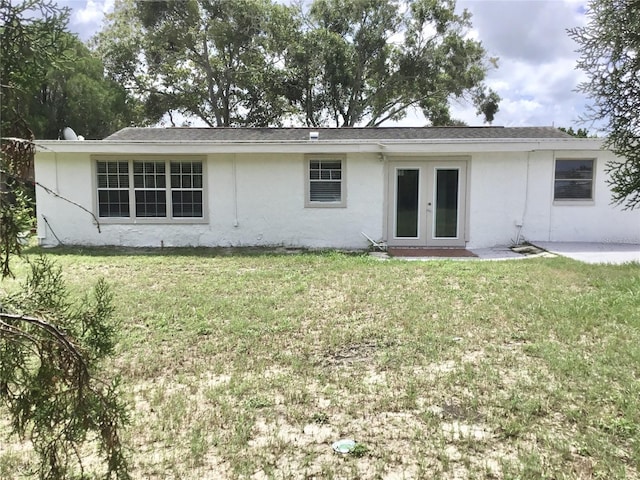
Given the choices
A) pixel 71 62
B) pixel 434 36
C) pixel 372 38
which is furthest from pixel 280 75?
pixel 71 62

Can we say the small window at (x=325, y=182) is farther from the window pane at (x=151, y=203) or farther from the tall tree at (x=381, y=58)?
the tall tree at (x=381, y=58)

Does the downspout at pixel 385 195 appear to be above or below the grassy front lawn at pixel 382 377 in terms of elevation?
above

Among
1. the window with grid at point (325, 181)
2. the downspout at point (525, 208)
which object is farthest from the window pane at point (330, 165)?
the downspout at point (525, 208)

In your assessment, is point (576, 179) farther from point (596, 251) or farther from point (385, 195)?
→ point (385, 195)

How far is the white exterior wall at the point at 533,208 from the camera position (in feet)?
39.5

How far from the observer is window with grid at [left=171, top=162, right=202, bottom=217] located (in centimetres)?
1231

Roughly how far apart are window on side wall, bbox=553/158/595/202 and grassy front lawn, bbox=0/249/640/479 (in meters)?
4.81

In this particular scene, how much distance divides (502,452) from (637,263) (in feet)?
26.0

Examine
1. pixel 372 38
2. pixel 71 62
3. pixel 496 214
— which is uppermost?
pixel 372 38

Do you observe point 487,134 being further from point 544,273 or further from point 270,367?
point 270,367

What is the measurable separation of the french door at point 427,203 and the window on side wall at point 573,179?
2.43 metres

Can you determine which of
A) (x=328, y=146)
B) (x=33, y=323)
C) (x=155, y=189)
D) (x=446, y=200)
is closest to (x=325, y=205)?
(x=328, y=146)

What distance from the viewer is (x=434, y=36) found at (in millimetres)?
27391

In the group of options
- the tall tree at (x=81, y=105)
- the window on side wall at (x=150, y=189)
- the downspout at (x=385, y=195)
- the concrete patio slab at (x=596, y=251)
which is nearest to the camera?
the concrete patio slab at (x=596, y=251)
